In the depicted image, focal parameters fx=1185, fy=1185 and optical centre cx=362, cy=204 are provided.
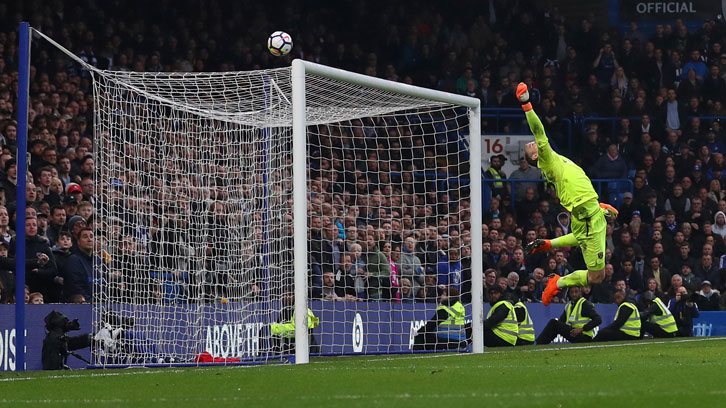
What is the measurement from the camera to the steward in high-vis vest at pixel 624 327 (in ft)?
55.8

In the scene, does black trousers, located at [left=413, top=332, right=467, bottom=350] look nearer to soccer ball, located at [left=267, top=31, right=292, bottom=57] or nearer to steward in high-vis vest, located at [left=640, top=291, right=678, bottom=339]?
soccer ball, located at [left=267, top=31, right=292, bottom=57]

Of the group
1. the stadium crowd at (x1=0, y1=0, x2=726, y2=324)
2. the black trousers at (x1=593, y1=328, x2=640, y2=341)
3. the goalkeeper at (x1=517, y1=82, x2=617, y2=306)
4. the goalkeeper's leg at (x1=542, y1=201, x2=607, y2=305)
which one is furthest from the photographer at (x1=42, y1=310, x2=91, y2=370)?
the black trousers at (x1=593, y1=328, x2=640, y2=341)

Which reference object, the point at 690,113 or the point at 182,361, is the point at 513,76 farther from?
the point at 182,361

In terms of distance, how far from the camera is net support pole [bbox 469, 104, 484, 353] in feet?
43.5

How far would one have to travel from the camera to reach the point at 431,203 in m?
16.2

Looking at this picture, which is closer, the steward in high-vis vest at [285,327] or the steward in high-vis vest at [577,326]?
the steward in high-vis vest at [285,327]

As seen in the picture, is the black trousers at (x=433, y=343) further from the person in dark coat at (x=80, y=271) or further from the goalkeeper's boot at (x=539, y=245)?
the person in dark coat at (x=80, y=271)

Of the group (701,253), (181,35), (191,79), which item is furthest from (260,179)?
(701,253)

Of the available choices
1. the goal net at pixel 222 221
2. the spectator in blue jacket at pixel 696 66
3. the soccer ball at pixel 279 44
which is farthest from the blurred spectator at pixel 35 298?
the spectator in blue jacket at pixel 696 66

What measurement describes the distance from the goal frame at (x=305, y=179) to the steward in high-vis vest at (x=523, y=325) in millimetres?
2962

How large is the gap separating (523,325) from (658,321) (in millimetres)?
2949

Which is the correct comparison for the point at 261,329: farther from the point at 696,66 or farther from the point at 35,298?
the point at 696,66

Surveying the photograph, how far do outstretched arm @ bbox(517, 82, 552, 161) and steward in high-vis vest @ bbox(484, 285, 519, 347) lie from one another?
10.0 feet

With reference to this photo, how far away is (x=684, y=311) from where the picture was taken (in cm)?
1952
